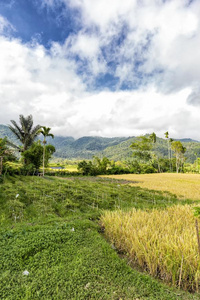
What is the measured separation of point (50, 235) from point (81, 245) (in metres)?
0.88

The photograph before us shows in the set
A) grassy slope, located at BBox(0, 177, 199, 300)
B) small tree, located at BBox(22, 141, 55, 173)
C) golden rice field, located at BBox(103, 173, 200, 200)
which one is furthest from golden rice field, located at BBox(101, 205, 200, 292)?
small tree, located at BBox(22, 141, 55, 173)

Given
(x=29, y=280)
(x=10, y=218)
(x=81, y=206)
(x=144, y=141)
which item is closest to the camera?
(x=29, y=280)

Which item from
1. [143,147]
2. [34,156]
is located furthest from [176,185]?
[143,147]

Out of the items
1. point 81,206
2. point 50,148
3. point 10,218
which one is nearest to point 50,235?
point 10,218

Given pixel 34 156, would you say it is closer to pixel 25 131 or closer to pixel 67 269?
pixel 25 131

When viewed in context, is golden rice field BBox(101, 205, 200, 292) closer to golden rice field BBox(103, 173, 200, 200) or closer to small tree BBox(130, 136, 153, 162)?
golden rice field BBox(103, 173, 200, 200)

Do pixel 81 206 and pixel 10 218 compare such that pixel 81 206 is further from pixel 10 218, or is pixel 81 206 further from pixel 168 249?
pixel 168 249

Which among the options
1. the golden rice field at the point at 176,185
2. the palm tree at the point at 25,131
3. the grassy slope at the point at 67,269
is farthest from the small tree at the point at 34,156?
the grassy slope at the point at 67,269

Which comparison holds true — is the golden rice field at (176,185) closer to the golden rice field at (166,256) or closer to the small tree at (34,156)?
the golden rice field at (166,256)

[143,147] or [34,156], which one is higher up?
[143,147]

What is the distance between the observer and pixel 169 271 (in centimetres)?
322

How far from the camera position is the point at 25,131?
2533cm

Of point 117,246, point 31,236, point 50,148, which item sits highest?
point 50,148

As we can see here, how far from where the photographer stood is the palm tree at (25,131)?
25156 mm
